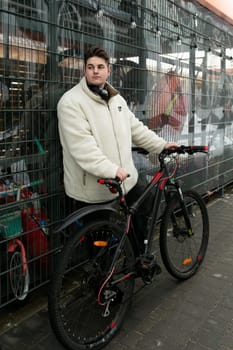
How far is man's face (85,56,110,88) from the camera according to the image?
2775 mm

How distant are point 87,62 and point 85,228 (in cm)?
118

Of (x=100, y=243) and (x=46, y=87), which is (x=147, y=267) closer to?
(x=100, y=243)

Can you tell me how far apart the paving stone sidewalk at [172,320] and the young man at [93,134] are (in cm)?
94

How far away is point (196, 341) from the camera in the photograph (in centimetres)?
267

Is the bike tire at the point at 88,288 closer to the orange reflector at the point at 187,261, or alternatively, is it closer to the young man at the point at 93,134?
the young man at the point at 93,134

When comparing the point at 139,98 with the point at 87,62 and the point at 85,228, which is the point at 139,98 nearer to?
the point at 87,62


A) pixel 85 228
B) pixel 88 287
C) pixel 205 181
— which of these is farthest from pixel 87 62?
pixel 205 181

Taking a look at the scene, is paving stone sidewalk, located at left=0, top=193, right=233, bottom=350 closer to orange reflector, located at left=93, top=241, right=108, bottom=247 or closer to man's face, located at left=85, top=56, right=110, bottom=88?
orange reflector, located at left=93, top=241, right=108, bottom=247

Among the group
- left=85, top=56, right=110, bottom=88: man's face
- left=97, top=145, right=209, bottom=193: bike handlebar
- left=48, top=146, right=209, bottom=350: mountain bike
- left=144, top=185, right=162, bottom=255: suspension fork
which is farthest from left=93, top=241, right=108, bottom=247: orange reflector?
left=85, top=56, right=110, bottom=88: man's face

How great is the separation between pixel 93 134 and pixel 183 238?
1.40 metres

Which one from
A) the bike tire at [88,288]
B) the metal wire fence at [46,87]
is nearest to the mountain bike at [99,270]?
the bike tire at [88,288]

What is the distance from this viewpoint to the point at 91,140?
2631 millimetres

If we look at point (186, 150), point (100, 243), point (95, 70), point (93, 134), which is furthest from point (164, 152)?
point (100, 243)

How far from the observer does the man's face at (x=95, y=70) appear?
9.11 feet
